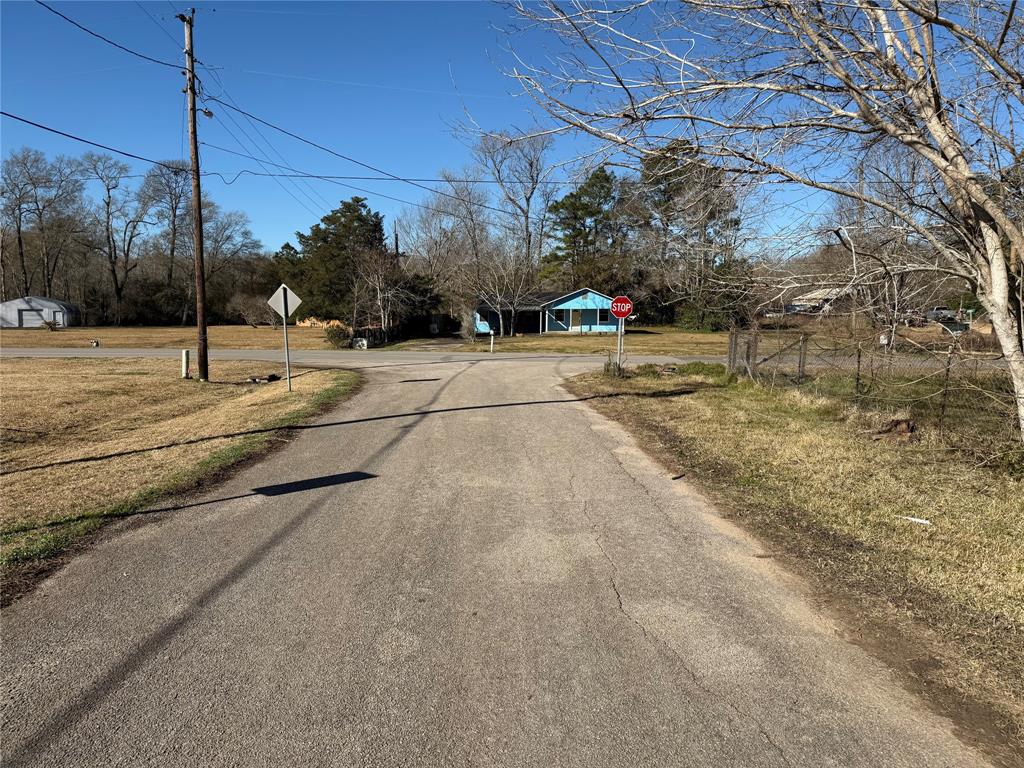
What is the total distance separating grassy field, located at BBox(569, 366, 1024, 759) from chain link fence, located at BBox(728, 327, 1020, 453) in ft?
1.66

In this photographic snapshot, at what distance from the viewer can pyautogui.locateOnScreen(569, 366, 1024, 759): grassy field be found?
11.3 feet

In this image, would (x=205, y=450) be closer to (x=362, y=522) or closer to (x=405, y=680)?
(x=362, y=522)

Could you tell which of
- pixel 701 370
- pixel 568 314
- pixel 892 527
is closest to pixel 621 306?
pixel 701 370

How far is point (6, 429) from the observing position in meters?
11.9

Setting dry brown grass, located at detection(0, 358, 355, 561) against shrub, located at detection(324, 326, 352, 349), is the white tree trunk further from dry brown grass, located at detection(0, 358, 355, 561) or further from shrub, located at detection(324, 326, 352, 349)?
shrub, located at detection(324, 326, 352, 349)

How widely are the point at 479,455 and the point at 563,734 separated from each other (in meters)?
5.83

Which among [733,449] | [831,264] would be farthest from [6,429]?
[831,264]

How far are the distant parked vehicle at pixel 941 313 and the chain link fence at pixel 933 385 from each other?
0.48 meters

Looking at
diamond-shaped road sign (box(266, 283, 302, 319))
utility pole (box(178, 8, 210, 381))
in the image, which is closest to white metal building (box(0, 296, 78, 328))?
utility pole (box(178, 8, 210, 381))

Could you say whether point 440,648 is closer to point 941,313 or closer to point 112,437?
point 941,313

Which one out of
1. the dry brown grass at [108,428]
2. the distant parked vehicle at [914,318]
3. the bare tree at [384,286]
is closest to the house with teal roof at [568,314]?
the bare tree at [384,286]

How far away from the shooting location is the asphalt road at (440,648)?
2.69 m

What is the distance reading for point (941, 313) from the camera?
9.70 metres

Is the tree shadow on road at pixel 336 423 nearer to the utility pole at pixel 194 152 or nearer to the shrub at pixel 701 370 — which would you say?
the shrub at pixel 701 370
